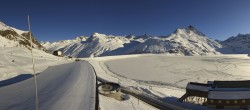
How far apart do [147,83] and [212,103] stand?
20.5m

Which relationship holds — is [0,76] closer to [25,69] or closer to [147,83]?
[25,69]

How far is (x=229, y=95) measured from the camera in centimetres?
3594

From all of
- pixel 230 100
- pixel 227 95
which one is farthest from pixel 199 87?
pixel 230 100

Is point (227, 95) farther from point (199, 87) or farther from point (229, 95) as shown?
point (199, 87)

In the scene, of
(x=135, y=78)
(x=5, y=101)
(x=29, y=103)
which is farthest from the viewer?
(x=135, y=78)

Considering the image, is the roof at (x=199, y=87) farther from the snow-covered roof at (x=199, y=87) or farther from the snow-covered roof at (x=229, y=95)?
the snow-covered roof at (x=229, y=95)

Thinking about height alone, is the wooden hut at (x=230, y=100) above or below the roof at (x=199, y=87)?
below

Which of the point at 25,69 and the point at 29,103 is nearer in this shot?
the point at 29,103

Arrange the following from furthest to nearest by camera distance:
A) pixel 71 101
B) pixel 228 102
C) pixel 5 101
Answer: pixel 228 102 < pixel 71 101 < pixel 5 101

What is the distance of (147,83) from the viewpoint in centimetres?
5516

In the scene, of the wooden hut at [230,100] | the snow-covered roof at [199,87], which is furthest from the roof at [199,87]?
the wooden hut at [230,100]

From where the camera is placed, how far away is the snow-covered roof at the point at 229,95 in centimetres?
3550

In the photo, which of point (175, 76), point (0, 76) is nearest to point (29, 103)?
point (0, 76)

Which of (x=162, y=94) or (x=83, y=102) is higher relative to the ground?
(x=83, y=102)
